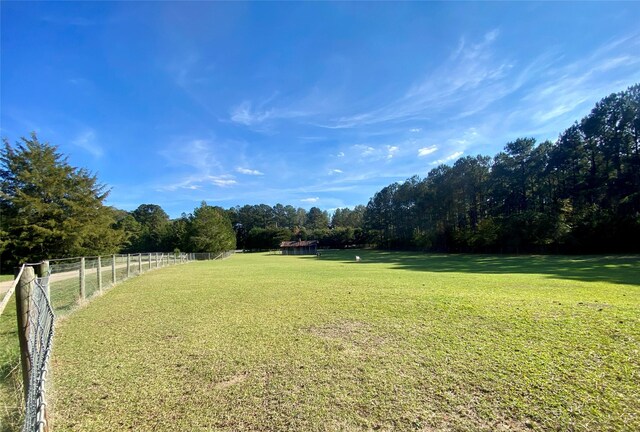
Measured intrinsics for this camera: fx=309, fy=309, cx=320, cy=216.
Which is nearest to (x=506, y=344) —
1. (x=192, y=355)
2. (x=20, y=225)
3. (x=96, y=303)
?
(x=192, y=355)

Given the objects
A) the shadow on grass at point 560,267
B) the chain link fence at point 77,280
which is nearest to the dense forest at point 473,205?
the shadow on grass at point 560,267

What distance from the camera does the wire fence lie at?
7.64ft

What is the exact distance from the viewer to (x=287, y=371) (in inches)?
151

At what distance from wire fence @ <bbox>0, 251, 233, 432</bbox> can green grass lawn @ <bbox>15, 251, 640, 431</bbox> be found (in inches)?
23.3

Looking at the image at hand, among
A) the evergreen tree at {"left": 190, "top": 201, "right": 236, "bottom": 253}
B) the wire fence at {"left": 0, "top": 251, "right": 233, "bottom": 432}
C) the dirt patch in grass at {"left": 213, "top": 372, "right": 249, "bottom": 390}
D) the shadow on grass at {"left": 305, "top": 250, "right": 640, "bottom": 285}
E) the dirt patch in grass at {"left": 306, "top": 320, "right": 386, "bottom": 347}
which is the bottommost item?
the shadow on grass at {"left": 305, "top": 250, "right": 640, "bottom": 285}

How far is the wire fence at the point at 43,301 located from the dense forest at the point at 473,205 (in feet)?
36.5

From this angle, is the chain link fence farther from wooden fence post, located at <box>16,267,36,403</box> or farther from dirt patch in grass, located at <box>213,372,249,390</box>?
dirt patch in grass, located at <box>213,372,249,390</box>

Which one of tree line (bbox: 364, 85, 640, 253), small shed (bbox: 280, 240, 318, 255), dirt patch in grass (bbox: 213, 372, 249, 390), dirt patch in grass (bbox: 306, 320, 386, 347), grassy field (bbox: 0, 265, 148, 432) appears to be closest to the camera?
grassy field (bbox: 0, 265, 148, 432)

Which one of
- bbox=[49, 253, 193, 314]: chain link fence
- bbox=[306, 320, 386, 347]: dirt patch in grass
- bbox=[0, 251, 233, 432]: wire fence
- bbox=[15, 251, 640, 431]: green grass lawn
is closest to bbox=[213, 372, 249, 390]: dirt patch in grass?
bbox=[15, 251, 640, 431]: green grass lawn

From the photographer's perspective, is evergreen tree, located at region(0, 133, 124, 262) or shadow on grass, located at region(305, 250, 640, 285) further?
evergreen tree, located at region(0, 133, 124, 262)

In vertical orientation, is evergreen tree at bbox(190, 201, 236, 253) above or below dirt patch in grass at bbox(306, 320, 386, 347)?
above

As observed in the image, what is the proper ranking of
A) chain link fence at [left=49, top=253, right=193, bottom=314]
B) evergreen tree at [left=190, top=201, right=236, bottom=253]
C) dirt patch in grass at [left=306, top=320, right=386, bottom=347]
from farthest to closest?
1. evergreen tree at [left=190, top=201, right=236, bottom=253]
2. chain link fence at [left=49, top=253, right=193, bottom=314]
3. dirt patch in grass at [left=306, top=320, right=386, bottom=347]

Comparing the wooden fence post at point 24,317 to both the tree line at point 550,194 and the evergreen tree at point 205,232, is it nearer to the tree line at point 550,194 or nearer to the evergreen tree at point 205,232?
the tree line at point 550,194

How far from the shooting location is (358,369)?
3.85m
